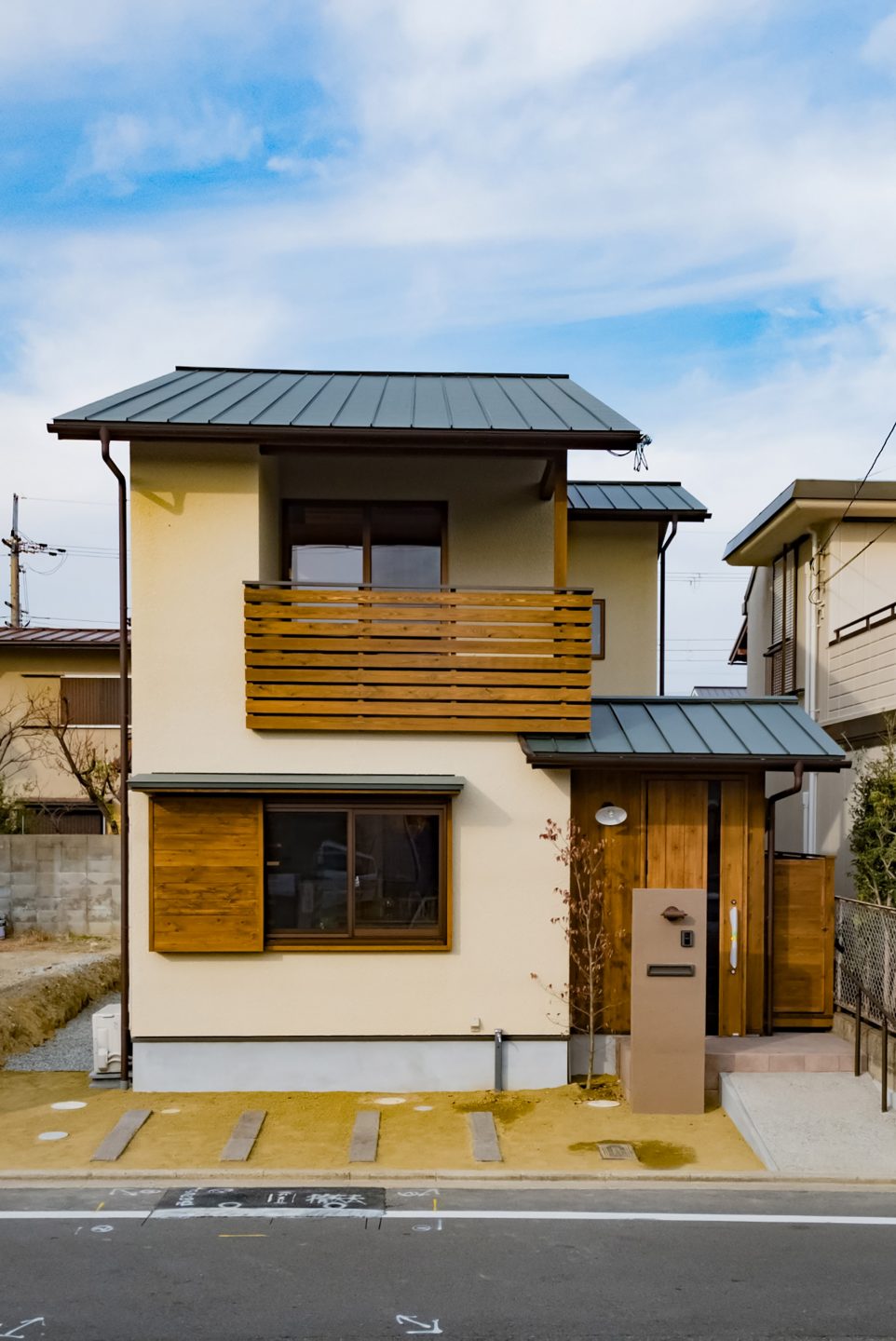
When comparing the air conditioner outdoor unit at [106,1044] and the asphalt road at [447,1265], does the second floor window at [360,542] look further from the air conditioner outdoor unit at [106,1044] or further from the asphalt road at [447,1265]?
the asphalt road at [447,1265]

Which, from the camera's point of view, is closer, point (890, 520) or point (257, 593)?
point (257, 593)

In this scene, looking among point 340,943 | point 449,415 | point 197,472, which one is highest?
point 449,415

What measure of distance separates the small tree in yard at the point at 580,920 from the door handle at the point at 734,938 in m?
1.19

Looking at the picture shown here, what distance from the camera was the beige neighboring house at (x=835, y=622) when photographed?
13656 mm

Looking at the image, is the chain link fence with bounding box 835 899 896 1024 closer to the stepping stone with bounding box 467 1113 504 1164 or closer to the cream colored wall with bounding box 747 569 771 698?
the stepping stone with bounding box 467 1113 504 1164

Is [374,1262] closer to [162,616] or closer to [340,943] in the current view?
[340,943]

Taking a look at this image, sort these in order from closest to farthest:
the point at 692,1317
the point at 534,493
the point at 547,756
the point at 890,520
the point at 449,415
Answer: the point at 692,1317 → the point at 547,756 → the point at 449,415 → the point at 534,493 → the point at 890,520

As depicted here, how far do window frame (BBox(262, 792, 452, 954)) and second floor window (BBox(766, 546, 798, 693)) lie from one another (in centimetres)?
846

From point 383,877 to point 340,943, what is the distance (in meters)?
0.71

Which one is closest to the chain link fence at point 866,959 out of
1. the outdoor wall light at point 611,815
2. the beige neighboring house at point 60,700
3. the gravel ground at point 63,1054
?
the outdoor wall light at point 611,815

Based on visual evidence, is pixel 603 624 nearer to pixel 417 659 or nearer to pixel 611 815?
pixel 611 815

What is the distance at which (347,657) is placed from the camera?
33.2 feet

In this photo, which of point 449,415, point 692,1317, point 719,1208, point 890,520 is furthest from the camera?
point 890,520

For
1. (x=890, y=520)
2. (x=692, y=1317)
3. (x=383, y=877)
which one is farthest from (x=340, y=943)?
(x=890, y=520)
